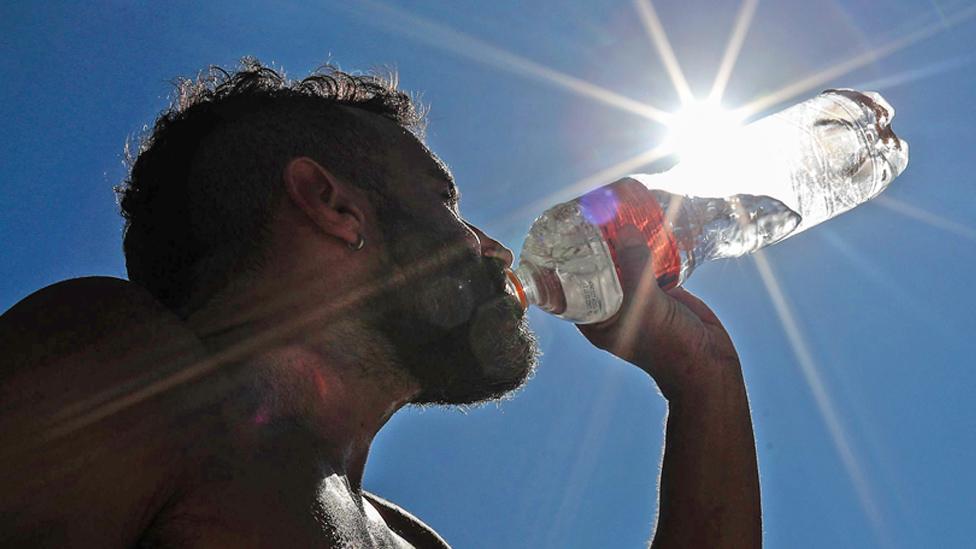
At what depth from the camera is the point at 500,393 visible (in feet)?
6.95

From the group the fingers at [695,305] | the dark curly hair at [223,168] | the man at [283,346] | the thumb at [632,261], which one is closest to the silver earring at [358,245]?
the man at [283,346]

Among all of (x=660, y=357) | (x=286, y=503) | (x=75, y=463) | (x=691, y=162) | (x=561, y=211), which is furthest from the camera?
(x=691, y=162)

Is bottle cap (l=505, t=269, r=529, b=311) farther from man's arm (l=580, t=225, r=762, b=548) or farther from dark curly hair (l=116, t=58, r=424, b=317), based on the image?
dark curly hair (l=116, t=58, r=424, b=317)

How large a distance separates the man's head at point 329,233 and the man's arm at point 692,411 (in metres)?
0.32

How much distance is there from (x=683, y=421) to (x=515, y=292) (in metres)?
0.61

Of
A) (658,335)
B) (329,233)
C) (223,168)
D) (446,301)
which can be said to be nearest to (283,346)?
(329,233)

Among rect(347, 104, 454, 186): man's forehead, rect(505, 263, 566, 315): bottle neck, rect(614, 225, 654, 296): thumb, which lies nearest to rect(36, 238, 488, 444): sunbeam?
rect(347, 104, 454, 186): man's forehead

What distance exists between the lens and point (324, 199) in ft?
6.32

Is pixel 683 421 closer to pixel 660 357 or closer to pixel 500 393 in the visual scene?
pixel 660 357

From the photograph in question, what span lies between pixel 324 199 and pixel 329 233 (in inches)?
→ 3.9

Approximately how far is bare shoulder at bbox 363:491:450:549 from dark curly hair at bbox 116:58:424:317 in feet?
2.50

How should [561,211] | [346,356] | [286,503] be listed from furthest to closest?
1. [561,211]
2. [346,356]
3. [286,503]

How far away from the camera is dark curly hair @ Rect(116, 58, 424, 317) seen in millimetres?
1848

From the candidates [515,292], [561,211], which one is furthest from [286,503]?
[561,211]
